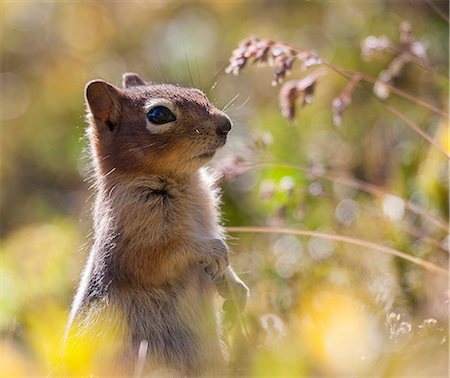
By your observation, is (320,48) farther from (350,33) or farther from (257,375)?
(257,375)

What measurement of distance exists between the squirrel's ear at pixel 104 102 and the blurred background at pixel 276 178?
0.53 m

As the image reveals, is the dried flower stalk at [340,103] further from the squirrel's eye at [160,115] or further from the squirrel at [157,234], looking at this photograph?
the squirrel's eye at [160,115]

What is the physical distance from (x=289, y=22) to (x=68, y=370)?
5170mm

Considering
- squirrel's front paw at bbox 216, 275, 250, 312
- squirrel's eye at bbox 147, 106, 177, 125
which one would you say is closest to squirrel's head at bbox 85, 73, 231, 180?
squirrel's eye at bbox 147, 106, 177, 125

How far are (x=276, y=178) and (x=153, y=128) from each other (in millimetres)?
1603

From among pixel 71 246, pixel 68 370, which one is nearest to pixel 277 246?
pixel 71 246

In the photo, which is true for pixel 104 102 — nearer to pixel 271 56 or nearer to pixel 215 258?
pixel 271 56

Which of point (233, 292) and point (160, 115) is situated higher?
point (160, 115)

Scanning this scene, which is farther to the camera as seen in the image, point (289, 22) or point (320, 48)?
point (289, 22)

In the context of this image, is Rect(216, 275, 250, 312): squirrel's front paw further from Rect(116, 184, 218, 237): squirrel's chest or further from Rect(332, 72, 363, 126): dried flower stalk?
Rect(332, 72, 363, 126): dried flower stalk

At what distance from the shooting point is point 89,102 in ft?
11.9

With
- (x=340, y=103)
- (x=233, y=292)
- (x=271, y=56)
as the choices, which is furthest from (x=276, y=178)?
(x=233, y=292)

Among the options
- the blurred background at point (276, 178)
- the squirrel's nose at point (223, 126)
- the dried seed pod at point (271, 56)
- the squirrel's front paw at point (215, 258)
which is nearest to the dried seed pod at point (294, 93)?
the dried seed pod at point (271, 56)

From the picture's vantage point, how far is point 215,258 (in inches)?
129
